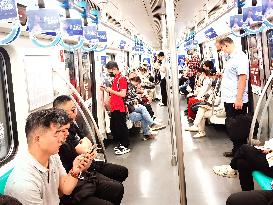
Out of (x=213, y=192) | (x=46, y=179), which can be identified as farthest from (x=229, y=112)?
(x=46, y=179)

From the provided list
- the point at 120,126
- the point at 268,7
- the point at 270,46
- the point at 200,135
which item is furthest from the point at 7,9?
the point at 200,135

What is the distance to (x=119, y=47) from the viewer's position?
10.8 m

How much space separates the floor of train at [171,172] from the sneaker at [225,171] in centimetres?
7

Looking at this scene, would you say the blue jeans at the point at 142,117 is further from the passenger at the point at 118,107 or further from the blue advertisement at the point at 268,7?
the blue advertisement at the point at 268,7

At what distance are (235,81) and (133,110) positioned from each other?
2.88 m

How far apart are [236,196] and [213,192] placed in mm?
1531

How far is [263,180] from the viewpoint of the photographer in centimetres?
337

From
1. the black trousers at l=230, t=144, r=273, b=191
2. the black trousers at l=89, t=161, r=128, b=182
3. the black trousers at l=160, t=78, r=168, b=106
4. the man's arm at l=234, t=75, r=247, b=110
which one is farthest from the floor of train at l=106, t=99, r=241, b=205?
the black trousers at l=160, t=78, r=168, b=106

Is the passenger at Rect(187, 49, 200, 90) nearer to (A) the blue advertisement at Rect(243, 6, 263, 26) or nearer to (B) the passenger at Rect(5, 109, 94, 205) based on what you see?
(A) the blue advertisement at Rect(243, 6, 263, 26)

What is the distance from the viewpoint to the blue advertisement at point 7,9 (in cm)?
257

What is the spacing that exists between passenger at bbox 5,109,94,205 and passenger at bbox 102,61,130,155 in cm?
390

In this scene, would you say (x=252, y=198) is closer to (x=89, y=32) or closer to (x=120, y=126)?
(x=89, y=32)

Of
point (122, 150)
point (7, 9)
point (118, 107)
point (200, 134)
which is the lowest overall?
point (122, 150)

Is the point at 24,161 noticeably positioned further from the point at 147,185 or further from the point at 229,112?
the point at 229,112
